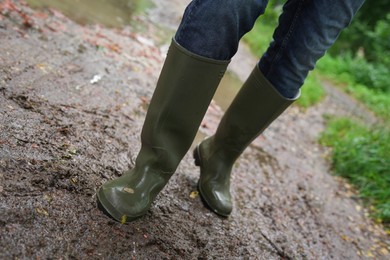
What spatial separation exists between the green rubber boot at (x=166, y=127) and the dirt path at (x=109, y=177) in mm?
76

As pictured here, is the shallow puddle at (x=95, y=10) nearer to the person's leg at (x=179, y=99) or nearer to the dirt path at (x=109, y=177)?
the dirt path at (x=109, y=177)

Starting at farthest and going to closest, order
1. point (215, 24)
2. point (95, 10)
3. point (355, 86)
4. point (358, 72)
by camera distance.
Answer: point (358, 72) → point (355, 86) → point (95, 10) → point (215, 24)

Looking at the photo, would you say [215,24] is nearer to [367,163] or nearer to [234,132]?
[234,132]

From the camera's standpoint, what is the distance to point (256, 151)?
8.47ft

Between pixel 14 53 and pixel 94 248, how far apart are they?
1376mm

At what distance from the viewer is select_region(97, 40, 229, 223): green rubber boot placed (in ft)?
3.76

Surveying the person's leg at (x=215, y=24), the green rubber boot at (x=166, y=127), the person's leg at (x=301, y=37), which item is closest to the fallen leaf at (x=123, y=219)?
the green rubber boot at (x=166, y=127)

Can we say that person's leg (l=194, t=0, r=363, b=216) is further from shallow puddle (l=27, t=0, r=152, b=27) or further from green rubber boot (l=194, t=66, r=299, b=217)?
shallow puddle (l=27, t=0, r=152, b=27)

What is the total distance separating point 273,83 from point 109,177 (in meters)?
0.77

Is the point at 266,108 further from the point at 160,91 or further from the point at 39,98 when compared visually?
the point at 39,98

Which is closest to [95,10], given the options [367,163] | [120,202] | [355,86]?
[120,202]

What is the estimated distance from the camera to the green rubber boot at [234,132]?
58.8 inches

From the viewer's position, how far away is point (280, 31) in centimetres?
143

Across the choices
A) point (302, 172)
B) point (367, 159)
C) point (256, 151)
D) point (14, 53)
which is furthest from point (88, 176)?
point (367, 159)
